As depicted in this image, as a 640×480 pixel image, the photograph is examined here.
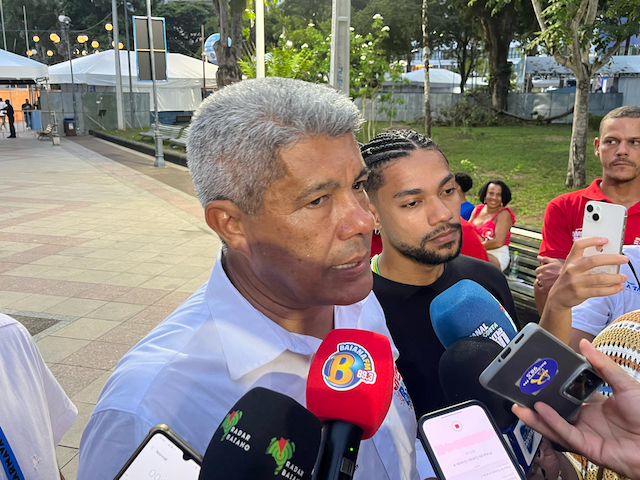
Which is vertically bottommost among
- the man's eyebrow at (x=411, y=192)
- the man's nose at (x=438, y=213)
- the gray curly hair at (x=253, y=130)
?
the man's nose at (x=438, y=213)

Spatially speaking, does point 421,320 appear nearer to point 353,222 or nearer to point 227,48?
point 353,222

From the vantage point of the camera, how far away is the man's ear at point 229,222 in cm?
126

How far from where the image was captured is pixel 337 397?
1.00m

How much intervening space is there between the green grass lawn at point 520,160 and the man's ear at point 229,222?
7792mm

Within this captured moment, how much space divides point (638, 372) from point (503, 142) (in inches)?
665

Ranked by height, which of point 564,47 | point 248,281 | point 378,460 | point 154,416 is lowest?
point 378,460

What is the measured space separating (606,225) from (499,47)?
74.7 ft

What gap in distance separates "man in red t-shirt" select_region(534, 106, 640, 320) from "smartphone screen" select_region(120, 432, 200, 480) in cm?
256

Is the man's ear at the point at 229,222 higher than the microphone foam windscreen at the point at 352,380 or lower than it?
higher

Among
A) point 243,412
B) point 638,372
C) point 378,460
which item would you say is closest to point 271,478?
point 243,412

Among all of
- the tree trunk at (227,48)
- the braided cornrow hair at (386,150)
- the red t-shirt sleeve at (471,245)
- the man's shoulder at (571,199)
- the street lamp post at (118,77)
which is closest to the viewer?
the braided cornrow hair at (386,150)

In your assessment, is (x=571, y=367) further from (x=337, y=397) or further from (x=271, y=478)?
(x=271, y=478)

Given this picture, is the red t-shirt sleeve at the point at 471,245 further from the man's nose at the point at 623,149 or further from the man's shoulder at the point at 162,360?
the man's shoulder at the point at 162,360

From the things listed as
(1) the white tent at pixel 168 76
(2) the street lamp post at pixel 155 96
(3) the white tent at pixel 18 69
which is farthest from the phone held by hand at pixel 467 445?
(1) the white tent at pixel 168 76
